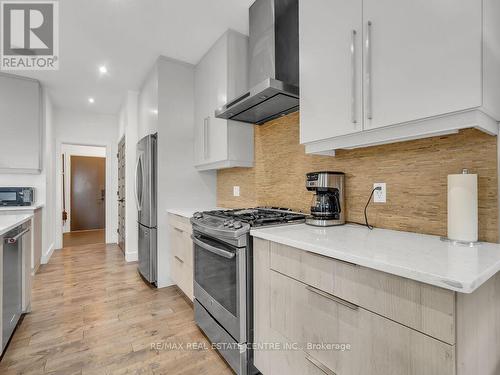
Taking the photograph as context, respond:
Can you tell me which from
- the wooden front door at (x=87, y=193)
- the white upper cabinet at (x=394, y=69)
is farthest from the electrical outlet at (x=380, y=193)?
the wooden front door at (x=87, y=193)

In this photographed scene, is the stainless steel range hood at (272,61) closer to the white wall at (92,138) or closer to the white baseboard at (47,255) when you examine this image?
the white baseboard at (47,255)

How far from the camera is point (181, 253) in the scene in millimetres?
2500

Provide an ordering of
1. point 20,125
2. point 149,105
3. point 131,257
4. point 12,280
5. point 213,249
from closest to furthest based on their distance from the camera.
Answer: point 213,249, point 12,280, point 149,105, point 20,125, point 131,257

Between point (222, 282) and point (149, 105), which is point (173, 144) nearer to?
point (149, 105)

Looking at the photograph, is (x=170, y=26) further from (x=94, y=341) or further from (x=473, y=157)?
(x=94, y=341)

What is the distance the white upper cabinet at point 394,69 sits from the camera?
0.90 metres

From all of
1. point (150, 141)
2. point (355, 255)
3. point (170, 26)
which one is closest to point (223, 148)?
point (150, 141)

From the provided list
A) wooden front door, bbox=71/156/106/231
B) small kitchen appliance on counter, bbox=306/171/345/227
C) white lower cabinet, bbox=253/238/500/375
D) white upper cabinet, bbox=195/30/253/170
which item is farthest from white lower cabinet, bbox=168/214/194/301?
wooden front door, bbox=71/156/106/231

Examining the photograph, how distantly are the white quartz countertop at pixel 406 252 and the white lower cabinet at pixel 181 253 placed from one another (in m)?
1.09

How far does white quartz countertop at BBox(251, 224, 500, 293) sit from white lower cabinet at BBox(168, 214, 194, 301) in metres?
1.09

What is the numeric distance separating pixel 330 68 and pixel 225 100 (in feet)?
4.19

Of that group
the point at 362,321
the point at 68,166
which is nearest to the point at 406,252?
the point at 362,321

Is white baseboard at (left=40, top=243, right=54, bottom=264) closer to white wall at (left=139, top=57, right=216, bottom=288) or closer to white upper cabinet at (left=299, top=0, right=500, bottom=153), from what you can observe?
white wall at (left=139, top=57, right=216, bottom=288)

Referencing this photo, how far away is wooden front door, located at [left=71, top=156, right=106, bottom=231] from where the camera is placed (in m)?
6.59
